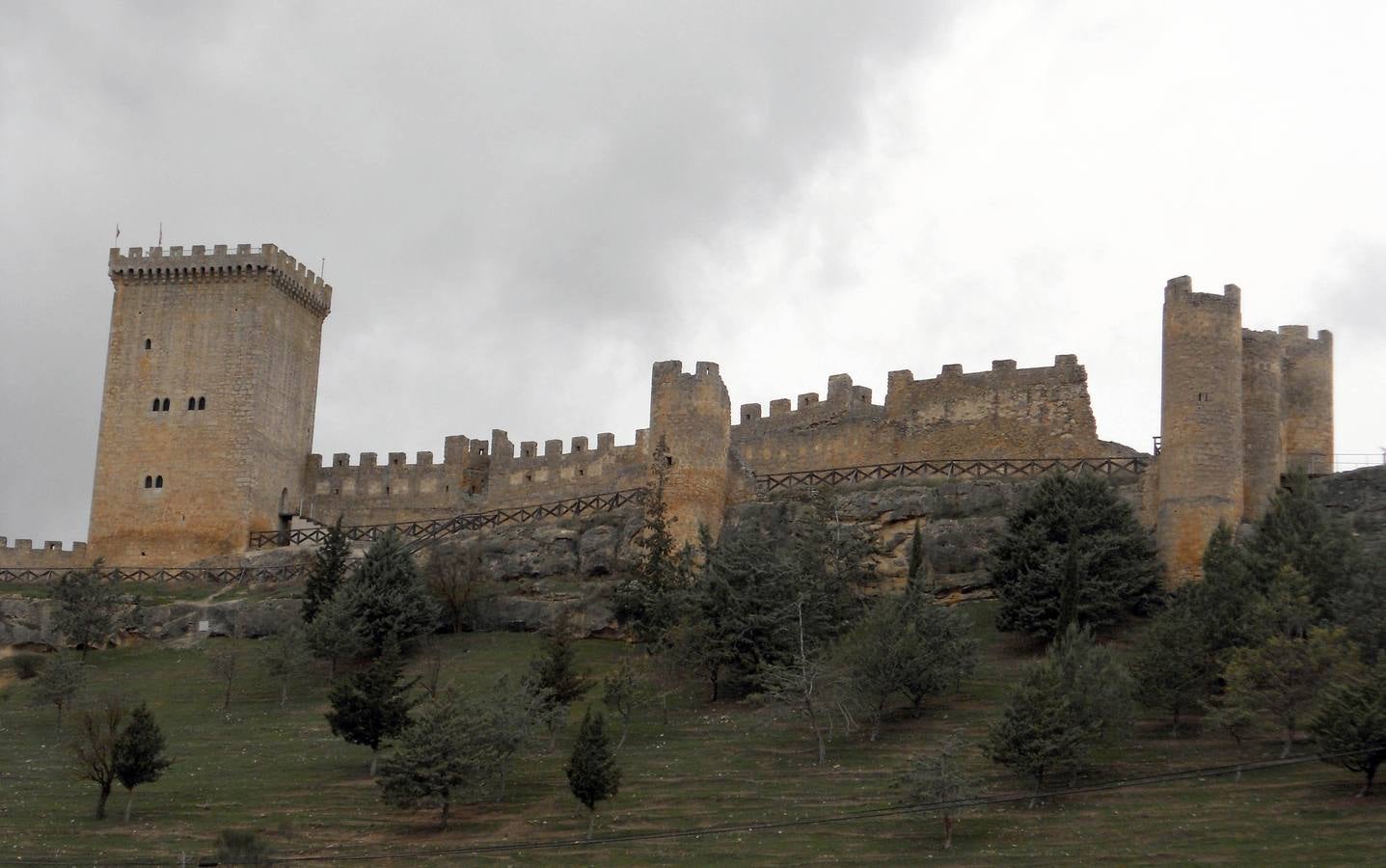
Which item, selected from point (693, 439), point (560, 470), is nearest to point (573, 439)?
point (560, 470)

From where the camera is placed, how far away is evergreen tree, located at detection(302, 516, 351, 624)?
47.4 m

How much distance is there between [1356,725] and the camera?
98.3 ft

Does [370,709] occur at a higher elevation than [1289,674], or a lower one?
lower

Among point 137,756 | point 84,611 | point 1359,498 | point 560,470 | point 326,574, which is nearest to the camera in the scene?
point 137,756

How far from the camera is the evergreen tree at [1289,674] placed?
3250cm

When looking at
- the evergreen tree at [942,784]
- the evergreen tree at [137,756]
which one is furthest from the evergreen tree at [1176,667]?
the evergreen tree at [137,756]

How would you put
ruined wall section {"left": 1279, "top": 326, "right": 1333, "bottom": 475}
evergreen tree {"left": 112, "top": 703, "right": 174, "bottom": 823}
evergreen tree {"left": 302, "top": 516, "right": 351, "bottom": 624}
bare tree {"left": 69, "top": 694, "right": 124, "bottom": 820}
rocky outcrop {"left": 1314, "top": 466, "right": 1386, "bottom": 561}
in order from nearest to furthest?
evergreen tree {"left": 112, "top": 703, "right": 174, "bottom": 823} → bare tree {"left": 69, "top": 694, "right": 124, "bottom": 820} → rocky outcrop {"left": 1314, "top": 466, "right": 1386, "bottom": 561} → ruined wall section {"left": 1279, "top": 326, "right": 1333, "bottom": 475} → evergreen tree {"left": 302, "top": 516, "right": 351, "bottom": 624}

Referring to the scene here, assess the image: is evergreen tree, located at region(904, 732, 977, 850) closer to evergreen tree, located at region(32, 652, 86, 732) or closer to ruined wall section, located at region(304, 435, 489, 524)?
evergreen tree, located at region(32, 652, 86, 732)

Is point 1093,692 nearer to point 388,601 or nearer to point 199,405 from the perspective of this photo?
point 388,601

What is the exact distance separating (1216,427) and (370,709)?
21287mm

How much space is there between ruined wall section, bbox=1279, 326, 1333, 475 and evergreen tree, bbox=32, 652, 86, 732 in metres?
30.9

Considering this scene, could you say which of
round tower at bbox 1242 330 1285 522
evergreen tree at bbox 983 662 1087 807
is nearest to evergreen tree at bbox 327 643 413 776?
evergreen tree at bbox 983 662 1087 807

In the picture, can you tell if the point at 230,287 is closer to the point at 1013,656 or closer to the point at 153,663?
the point at 153,663

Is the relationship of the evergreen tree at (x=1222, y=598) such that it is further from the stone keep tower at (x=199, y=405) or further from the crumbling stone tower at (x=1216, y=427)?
the stone keep tower at (x=199, y=405)
